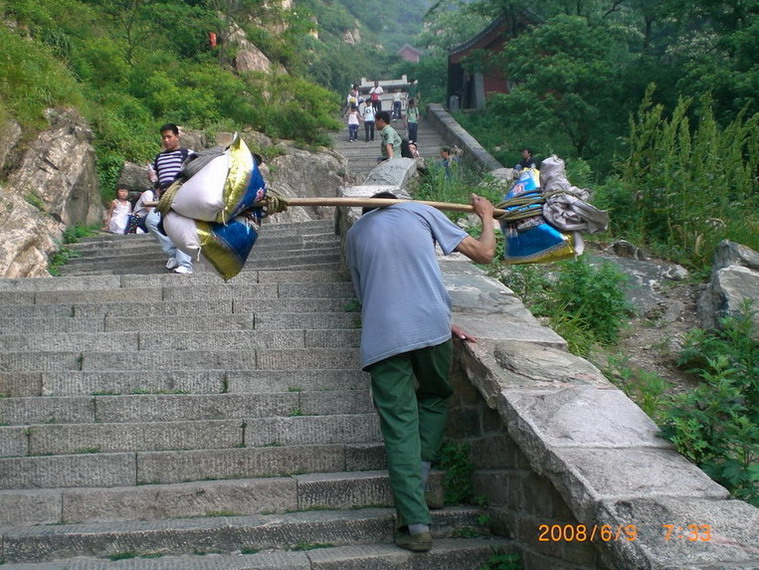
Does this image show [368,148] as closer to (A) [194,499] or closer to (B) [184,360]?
(B) [184,360]

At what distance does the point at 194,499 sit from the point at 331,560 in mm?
908

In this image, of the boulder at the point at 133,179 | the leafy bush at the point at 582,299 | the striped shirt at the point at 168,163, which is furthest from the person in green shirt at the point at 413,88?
the leafy bush at the point at 582,299

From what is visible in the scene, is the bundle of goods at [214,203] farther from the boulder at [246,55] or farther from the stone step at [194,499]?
the boulder at [246,55]

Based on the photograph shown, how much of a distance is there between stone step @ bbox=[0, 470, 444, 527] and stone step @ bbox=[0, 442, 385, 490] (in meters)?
0.14

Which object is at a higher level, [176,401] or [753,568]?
[176,401]

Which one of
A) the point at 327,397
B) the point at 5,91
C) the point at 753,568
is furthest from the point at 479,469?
the point at 5,91

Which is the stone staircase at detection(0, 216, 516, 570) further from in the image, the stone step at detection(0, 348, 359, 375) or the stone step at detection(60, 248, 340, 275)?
the stone step at detection(60, 248, 340, 275)

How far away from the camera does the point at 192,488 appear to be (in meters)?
4.51

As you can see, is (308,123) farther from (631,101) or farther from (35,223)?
(35,223)

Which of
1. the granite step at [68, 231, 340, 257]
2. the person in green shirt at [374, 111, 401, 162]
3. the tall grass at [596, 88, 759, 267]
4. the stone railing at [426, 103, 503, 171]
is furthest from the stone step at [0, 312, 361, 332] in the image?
the stone railing at [426, 103, 503, 171]

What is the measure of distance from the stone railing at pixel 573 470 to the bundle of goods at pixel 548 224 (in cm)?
51

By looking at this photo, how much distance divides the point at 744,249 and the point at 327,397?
428cm

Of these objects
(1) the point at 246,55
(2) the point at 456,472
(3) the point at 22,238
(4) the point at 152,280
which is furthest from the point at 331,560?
(1) the point at 246,55
